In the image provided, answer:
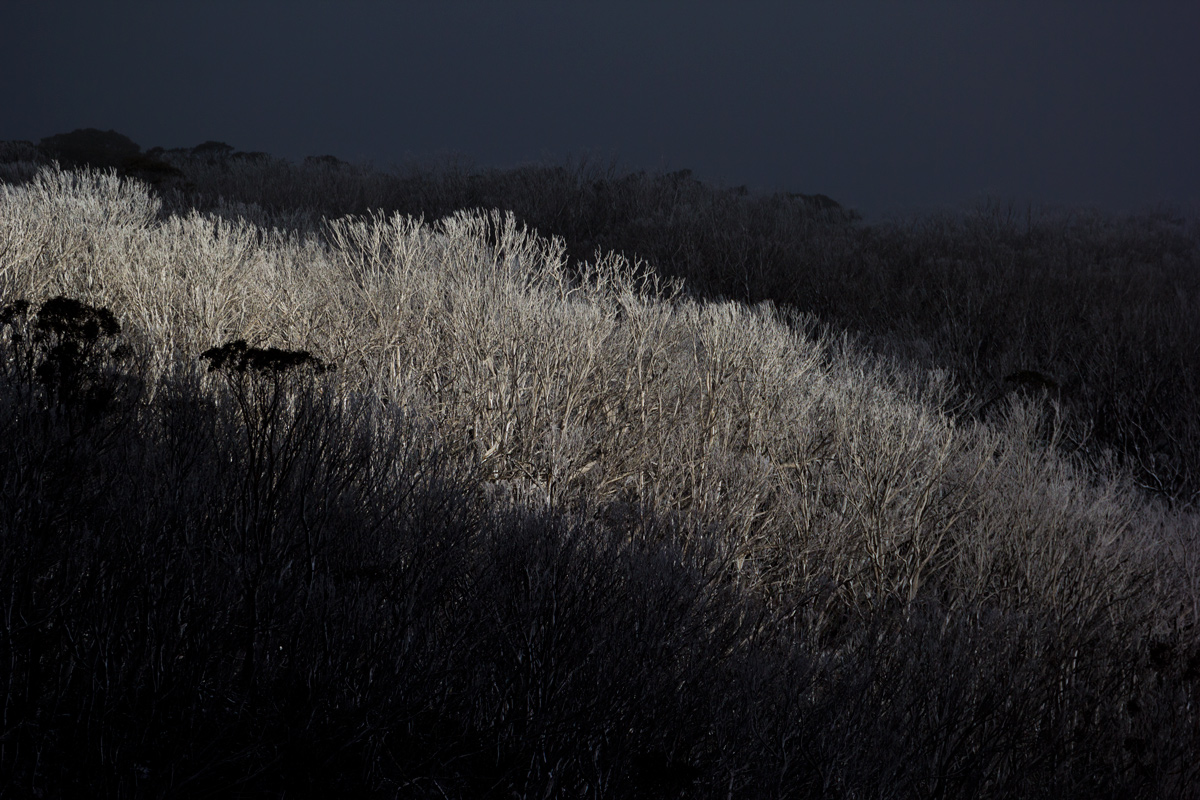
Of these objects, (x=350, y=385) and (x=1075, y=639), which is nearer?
(x=1075, y=639)

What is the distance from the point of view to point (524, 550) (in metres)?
3.10

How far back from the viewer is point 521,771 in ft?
7.14

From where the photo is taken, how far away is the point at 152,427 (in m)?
3.47

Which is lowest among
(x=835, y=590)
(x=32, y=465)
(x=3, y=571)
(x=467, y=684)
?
(x=835, y=590)

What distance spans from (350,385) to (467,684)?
124 inches

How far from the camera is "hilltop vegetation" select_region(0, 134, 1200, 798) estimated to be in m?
2.13

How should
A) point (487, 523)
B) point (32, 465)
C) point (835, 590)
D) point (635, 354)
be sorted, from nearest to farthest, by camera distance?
point (32, 465) < point (487, 523) < point (835, 590) < point (635, 354)

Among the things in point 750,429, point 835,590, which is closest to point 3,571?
point 835,590

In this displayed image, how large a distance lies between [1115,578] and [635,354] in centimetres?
339

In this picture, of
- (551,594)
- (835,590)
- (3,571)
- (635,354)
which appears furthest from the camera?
(635,354)

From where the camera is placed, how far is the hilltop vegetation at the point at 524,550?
2129 millimetres

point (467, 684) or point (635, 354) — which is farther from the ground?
point (635, 354)

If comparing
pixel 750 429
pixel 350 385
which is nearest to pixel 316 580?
pixel 350 385

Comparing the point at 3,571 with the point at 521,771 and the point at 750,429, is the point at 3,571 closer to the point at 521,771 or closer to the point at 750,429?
the point at 521,771
